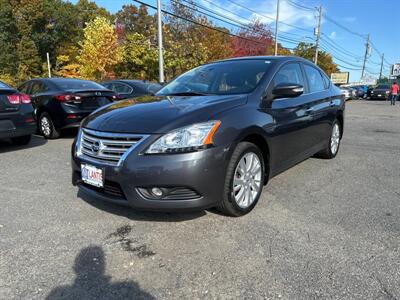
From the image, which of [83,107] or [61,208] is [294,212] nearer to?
[61,208]

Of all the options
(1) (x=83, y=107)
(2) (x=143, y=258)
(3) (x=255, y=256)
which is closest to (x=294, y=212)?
(3) (x=255, y=256)

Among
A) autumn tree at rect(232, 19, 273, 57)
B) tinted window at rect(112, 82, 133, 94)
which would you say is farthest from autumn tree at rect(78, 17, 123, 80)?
tinted window at rect(112, 82, 133, 94)

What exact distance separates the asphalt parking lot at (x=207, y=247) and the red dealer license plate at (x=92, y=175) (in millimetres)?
440

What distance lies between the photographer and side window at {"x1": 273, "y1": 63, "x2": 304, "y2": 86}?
403cm

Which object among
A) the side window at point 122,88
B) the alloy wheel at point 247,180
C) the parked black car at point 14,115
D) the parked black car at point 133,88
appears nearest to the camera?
the alloy wheel at point 247,180

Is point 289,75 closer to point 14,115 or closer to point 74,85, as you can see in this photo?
point 14,115

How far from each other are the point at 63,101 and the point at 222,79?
15.2ft

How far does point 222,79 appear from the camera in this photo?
4.17 meters

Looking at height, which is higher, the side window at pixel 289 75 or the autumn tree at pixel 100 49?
the autumn tree at pixel 100 49

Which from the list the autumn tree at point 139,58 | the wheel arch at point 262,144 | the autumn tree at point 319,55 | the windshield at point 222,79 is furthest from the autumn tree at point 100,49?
the autumn tree at point 319,55

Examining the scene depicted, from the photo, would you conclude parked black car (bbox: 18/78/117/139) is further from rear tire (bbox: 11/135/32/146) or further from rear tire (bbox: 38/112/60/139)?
rear tire (bbox: 11/135/32/146)

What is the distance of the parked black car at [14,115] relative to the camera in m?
6.20

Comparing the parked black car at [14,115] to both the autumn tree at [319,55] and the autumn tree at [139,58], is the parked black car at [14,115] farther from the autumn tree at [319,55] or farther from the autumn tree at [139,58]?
the autumn tree at [319,55]

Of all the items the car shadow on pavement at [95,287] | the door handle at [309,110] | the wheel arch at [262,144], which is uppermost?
the door handle at [309,110]
